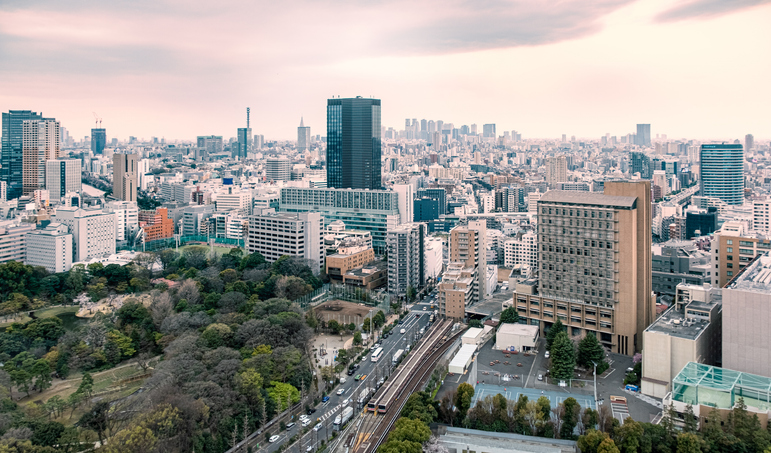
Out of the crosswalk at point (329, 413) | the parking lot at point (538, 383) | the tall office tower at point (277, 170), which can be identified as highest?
the tall office tower at point (277, 170)

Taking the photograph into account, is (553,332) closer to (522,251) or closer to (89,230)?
(522,251)

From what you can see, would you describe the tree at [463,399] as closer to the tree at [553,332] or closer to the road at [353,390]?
the road at [353,390]

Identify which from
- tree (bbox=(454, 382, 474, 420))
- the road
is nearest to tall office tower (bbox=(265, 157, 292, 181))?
the road

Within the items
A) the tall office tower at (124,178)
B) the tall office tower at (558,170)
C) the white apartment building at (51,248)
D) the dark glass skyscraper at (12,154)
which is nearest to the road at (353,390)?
the white apartment building at (51,248)

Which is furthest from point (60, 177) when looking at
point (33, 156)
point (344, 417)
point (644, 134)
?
point (644, 134)

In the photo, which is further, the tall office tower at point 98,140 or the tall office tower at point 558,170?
the tall office tower at point 98,140

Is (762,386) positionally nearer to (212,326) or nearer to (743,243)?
(743,243)
